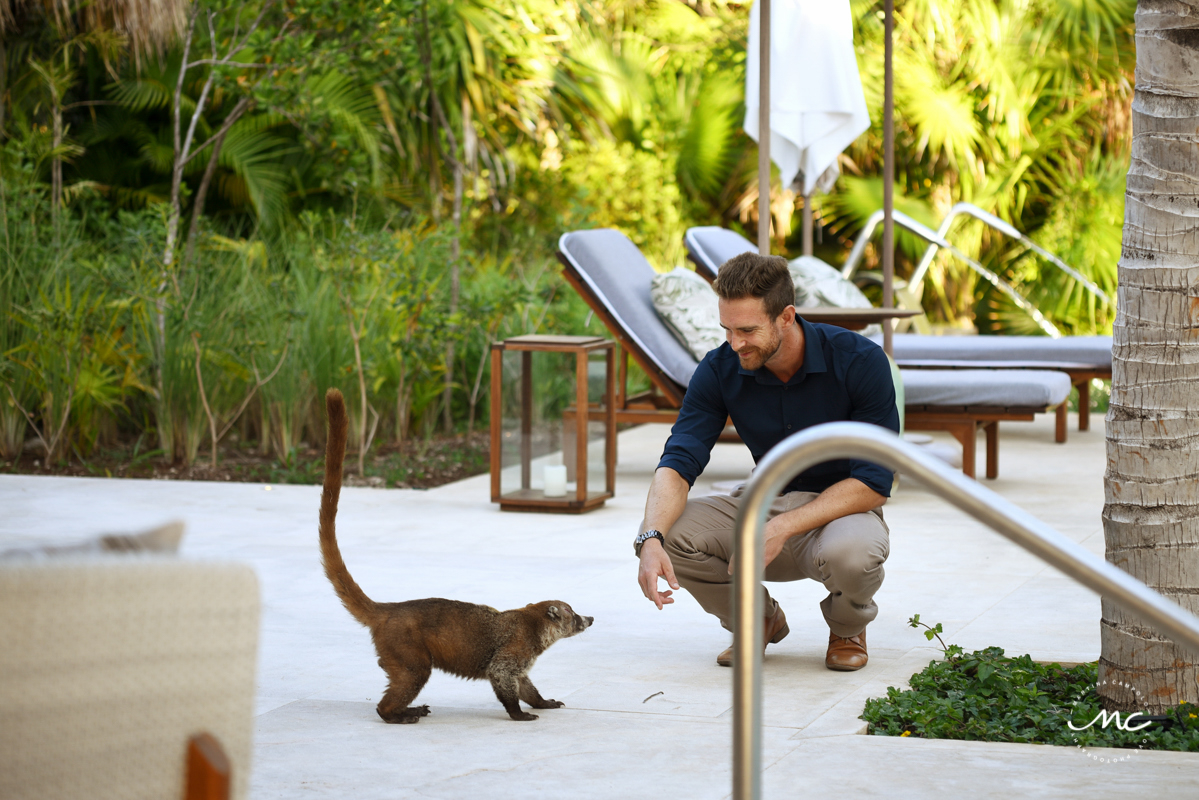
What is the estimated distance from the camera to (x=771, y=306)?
3.28 metres

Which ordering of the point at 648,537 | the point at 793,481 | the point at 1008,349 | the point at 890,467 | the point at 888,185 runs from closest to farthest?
the point at 890,467 < the point at 648,537 < the point at 793,481 < the point at 888,185 < the point at 1008,349

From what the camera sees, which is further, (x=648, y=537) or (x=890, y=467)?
(x=648, y=537)

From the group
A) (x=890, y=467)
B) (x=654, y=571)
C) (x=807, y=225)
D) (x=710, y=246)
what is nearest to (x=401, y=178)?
(x=807, y=225)

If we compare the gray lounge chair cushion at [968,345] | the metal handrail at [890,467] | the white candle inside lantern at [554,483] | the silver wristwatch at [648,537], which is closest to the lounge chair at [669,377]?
the gray lounge chair cushion at [968,345]

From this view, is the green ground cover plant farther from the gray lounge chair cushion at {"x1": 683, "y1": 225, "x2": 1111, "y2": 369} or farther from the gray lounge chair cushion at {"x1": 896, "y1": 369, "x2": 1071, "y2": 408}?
the gray lounge chair cushion at {"x1": 683, "y1": 225, "x2": 1111, "y2": 369}

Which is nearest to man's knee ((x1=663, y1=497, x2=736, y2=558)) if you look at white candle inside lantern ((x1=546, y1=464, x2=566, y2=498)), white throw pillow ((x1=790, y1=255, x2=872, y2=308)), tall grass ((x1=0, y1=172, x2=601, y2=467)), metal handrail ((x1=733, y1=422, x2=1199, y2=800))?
metal handrail ((x1=733, y1=422, x2=1199, y2=800))

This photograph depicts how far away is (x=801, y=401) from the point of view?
3.44 metres

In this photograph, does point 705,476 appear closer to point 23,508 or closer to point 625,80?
point 23,508

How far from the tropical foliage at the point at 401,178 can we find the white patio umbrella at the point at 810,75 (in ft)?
5.66

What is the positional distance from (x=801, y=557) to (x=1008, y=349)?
15.6 ft

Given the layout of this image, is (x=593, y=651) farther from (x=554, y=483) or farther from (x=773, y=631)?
(x=554, y=483)

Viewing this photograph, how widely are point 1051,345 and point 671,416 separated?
8.21ft

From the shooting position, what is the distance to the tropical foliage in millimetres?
7031

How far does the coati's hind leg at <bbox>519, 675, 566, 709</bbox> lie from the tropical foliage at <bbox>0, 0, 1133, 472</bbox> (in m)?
4.01
